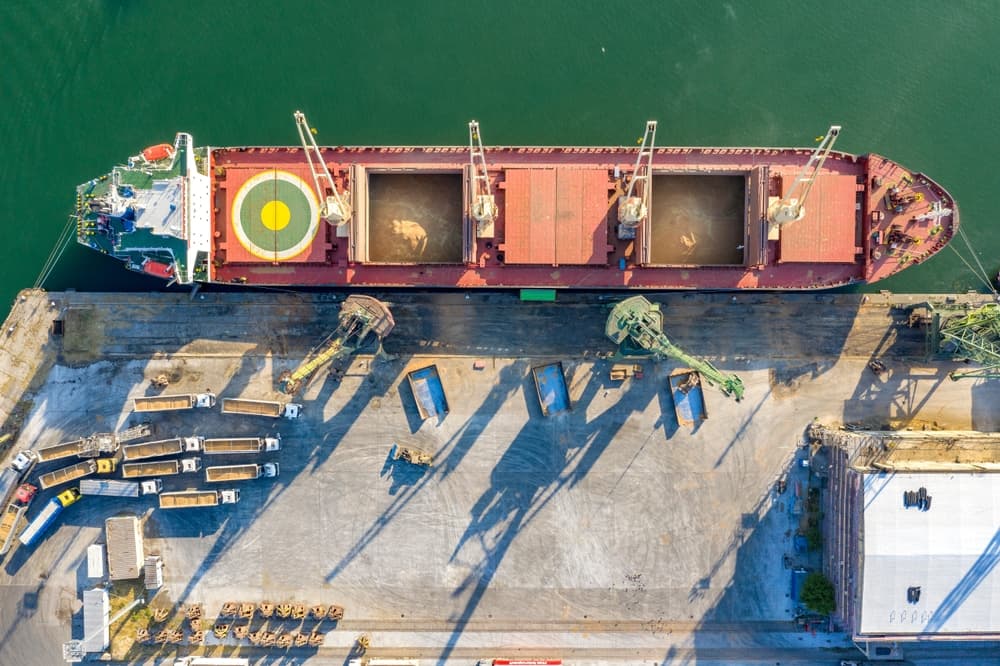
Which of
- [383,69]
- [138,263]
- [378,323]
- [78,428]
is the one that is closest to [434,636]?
[378,323]

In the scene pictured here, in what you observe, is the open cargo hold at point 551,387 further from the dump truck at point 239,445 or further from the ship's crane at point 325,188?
the dump truck at point 239,445

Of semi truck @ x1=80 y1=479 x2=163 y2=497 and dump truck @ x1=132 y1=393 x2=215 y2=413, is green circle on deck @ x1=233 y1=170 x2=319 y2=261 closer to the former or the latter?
dump truck @ x1=132 y1=393 x2=215 y2=413

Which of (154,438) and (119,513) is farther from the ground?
(154,438)

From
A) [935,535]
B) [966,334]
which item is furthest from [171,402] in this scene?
[966,334]

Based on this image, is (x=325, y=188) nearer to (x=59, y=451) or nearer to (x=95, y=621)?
(x=59, y=451)

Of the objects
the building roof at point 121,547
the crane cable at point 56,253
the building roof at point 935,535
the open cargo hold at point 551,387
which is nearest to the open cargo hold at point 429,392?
the open cargo hold at point 551,387

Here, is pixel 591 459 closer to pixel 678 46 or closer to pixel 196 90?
pixel 678 46
